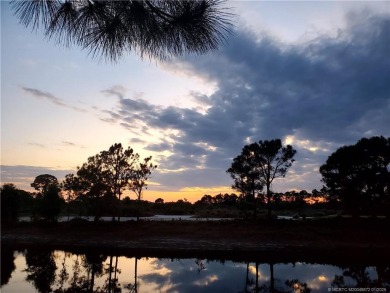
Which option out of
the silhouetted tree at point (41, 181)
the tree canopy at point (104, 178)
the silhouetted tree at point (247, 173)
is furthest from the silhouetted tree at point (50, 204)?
the silhouetted tree at point (41, 181)

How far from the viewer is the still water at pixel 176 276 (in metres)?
11.7

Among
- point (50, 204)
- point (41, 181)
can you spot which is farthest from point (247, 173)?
point (41, 181)

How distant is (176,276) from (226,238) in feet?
44.8

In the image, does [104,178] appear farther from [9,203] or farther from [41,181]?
[41,181]

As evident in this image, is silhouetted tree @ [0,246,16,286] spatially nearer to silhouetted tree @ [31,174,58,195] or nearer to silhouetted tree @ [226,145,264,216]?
silhouetted tree @ [226,145,264,216]

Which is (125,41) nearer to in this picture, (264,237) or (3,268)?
(3,268)

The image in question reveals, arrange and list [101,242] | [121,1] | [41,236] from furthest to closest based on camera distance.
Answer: [41,236]
[101,242]
[121,1]

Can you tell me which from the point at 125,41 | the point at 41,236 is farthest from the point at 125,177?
the point at 125,41

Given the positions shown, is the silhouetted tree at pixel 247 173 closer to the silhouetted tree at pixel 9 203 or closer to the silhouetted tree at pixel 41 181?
the silhouetted tree at pixel 9 203

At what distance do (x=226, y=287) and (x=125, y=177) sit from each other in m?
29.1

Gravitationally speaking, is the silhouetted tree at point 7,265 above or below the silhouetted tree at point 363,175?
below

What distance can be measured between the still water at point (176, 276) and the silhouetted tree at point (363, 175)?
22013mm

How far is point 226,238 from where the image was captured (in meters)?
26.7

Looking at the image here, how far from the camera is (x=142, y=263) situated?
17.1 metres
